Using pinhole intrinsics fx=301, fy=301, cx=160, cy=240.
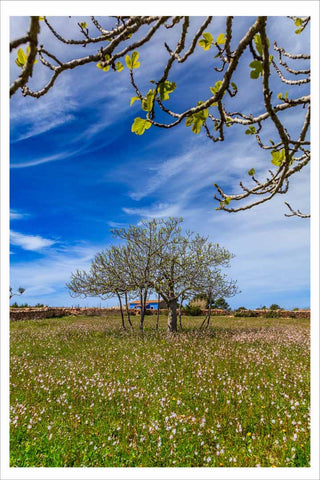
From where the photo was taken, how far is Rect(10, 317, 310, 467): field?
12.9 feet

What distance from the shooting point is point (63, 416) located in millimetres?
5324

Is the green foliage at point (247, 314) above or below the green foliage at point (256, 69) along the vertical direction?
below

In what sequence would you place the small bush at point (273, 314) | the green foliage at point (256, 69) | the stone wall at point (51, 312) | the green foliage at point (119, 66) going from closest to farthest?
the green foliage at point (256, 69) → the green foliage at point (119, 66) → the stone wall at point (51, 312) → the small bush at point (273, 314)

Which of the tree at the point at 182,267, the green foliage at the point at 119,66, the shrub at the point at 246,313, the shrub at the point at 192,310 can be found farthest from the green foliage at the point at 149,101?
the shrub at the point at 246,313

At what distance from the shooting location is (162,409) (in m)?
5.27

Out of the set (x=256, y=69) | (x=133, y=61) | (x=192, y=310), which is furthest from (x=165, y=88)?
(x=192, y=310)

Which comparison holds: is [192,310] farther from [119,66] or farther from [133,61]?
[133,61]

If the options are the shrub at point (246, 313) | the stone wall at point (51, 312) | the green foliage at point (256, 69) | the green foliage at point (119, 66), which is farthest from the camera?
the shrub at point (246, 313)

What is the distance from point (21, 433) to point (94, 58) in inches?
214

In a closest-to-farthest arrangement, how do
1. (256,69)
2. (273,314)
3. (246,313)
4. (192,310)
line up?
(256,69), (273,314), (192,310), (246,313)

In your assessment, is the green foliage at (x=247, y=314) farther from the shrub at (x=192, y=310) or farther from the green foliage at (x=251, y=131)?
the green foliage at (x=251, y=131)

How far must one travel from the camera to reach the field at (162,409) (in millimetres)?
3941

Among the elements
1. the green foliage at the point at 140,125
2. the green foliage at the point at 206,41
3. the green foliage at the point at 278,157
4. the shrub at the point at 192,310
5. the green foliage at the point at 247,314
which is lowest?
the green foliage at the point at 247,314
